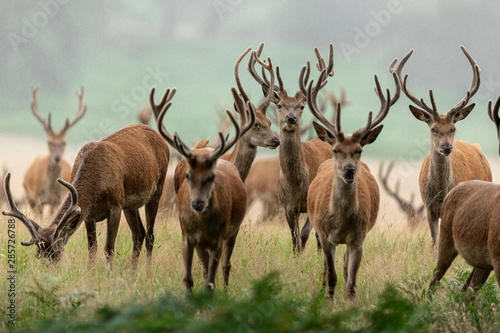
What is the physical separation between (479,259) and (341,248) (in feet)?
11.3

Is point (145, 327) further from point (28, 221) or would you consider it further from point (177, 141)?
point (28, 221)

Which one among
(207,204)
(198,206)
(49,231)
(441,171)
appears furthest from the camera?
(441,171)

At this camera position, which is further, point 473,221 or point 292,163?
point 292,163

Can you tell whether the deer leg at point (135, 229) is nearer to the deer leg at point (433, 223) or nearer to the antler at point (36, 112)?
the deer leg at point (433, 223)

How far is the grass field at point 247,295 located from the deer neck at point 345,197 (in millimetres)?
827

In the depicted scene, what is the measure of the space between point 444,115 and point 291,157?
7.00 ft

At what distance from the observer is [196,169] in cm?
623

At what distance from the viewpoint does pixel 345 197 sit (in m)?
6.80

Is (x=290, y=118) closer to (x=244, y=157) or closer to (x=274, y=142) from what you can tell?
(x=274, y=142)

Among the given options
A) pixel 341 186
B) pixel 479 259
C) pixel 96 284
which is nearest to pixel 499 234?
pixel 479 259

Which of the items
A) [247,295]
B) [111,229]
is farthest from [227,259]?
[111,229]

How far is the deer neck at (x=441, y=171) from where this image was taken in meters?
9.59

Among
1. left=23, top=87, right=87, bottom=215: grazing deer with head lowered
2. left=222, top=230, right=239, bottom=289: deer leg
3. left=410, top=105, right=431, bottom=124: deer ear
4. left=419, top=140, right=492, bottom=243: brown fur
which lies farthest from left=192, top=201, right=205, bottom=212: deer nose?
left=23, top=87, right=87, bottom=215: grazing deer with head lowered

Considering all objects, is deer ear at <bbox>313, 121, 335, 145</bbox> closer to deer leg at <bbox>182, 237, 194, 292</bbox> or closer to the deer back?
the deer back
